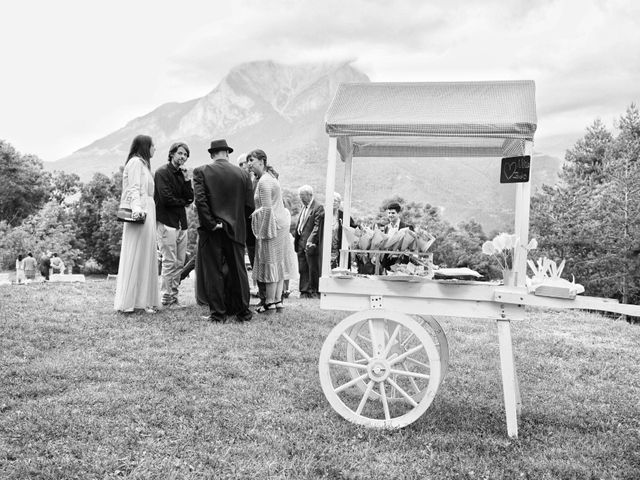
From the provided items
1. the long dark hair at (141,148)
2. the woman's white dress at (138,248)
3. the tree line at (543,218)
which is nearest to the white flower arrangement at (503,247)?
the woman's white dress at (138,248)

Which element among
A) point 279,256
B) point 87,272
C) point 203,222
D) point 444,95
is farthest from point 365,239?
point 87,272

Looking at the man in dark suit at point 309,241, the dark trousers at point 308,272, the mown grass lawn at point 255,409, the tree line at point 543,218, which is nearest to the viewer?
the mown grass lawn at point 255,409

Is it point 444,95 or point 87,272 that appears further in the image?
point 87,272

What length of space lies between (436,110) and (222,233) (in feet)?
12.7

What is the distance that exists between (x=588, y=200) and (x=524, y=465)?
156ft

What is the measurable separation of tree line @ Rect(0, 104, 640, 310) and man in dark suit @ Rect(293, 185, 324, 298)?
27.2 meters

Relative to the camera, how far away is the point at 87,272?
5872cm

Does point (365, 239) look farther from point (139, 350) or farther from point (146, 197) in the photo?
point (146, 197)

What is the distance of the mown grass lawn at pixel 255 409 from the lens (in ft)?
11.6

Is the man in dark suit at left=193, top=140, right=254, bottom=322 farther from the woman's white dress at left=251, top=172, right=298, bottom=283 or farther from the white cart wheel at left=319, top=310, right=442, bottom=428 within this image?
the white cart wheel at left=319, top=310, right=442, bottom=428

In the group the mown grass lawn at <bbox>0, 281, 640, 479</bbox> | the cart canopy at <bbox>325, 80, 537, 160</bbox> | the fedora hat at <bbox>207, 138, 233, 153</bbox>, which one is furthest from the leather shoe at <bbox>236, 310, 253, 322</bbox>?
the cart canopy at <bbox>325, 80, 537, 160</bbox>

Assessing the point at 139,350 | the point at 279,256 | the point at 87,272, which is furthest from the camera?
the point at 87,272

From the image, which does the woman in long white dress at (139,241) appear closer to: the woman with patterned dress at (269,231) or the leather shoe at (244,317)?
the leather shoe at (244,317)

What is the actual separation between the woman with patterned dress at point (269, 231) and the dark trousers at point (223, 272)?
0.45 m
